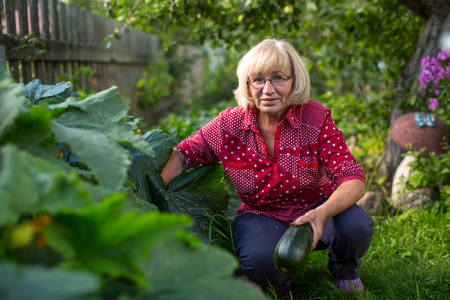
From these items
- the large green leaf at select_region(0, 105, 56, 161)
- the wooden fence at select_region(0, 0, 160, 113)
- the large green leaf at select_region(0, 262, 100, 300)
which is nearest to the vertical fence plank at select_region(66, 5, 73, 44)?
the wooden fence at select_region(0, 0, 160, 113)

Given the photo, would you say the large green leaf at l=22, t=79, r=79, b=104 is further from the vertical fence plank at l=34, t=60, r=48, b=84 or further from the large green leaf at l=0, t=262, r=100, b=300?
the vertical fence plank at l=34, t=60, r=48, b=84

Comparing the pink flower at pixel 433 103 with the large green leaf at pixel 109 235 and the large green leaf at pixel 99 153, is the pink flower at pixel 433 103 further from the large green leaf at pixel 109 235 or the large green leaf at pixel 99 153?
the large green leaf at pixel 109 235

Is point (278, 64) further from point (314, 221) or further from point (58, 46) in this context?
point (58, 46)

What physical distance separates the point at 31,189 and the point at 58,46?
11.2 feet

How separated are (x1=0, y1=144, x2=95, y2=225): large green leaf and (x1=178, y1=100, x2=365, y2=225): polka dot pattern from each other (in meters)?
1.35

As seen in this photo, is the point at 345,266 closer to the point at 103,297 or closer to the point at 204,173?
the point at 204,173

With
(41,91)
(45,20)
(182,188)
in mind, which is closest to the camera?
(41,91)

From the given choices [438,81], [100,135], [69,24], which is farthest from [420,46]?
[100,135]

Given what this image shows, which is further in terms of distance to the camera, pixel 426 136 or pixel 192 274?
pixel 426 136

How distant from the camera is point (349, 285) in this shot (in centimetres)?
201

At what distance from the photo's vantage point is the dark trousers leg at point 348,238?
1.99 meters

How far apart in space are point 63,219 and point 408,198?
283cm

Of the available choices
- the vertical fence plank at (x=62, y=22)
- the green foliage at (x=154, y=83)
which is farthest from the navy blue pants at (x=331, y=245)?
the green foliage at (x=154, y=83)

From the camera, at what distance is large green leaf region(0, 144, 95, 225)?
77 cm
